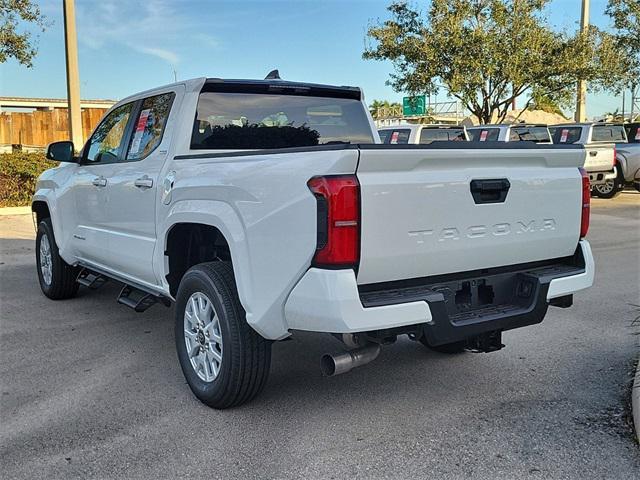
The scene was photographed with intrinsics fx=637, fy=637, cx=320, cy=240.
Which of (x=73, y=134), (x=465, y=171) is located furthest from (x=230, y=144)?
(x=73, y=134)

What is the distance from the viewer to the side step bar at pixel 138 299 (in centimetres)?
457

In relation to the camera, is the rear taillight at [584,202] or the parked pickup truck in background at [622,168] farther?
the parked pickup truck in background at [622,168]

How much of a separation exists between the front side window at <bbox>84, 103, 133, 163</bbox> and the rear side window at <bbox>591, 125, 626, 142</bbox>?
14108 millimetres

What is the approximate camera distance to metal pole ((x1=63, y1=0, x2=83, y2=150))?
50.0ft

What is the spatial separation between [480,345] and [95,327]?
10.9ft

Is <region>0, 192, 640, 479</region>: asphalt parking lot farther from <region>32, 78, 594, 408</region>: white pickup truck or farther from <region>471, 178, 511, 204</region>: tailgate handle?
<region>471, 178, 511, 204</region>: tailgate handle

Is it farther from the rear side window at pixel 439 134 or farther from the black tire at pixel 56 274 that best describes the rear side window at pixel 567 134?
the black tire at pixel 56 274

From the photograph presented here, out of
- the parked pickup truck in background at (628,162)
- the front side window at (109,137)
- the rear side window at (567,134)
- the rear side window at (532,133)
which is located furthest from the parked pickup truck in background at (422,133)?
the front side window at (109,137)

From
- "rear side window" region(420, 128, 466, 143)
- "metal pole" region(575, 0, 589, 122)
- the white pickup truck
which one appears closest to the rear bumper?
the white pickup truck

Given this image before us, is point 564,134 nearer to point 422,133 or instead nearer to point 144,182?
point 422,133

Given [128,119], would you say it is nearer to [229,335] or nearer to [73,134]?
[229,335]

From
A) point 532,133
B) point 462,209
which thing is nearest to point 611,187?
point 532,133

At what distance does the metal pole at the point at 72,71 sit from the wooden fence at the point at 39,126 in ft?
22.2

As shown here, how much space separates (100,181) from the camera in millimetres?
5078
